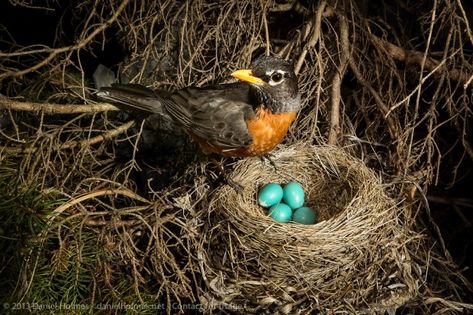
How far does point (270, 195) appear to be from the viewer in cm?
343

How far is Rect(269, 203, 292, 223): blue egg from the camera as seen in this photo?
11.1ft

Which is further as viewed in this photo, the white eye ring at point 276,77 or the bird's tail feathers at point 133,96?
the bird's tail feathers at point 133,96

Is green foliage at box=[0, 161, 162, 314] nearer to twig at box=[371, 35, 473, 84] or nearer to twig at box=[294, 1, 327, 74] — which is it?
twig at box=[294, 1, 327, 74]

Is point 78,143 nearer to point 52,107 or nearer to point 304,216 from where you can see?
point 52,107

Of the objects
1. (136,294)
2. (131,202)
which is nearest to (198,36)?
(131,202)

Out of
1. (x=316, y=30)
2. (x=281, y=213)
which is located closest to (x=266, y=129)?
(x=281, y=213)

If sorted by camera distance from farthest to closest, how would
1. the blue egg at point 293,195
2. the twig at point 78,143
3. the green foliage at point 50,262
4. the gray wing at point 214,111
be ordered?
the blue egg at point 293,195 < the gray wing at point 214,111 < the twig at point 78,143 < the green foliage at point 50,262

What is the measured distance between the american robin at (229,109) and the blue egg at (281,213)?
34 cm

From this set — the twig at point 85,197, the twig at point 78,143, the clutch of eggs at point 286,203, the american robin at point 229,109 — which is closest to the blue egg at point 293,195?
the clutch of eggs at point 286,203

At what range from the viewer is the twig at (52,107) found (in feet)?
9.98

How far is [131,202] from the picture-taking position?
3.55 m

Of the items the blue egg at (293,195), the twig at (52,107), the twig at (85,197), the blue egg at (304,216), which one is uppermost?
the twig at (52,107)

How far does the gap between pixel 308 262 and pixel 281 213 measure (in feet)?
1.80

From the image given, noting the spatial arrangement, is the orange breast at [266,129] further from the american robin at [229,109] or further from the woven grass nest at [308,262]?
the woven grass nest at [308,262]
